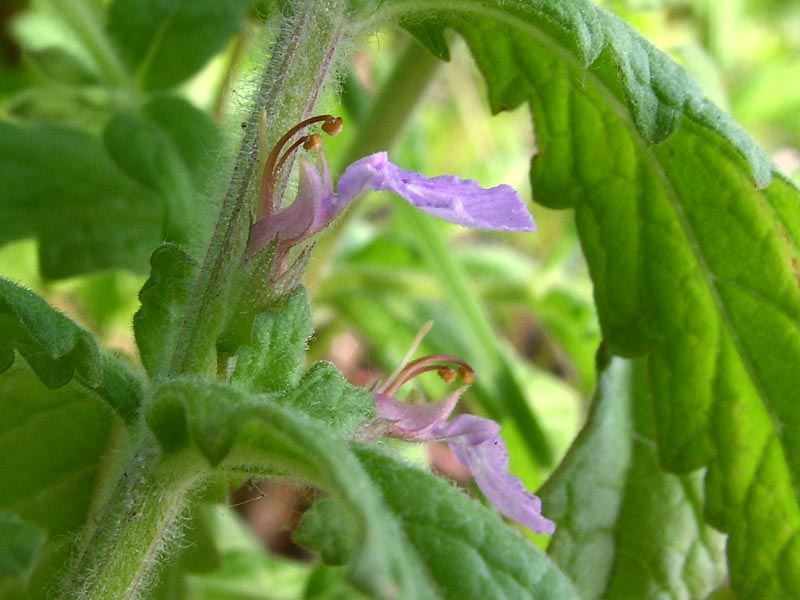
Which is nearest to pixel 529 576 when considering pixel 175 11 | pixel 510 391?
A: pixel 510 391

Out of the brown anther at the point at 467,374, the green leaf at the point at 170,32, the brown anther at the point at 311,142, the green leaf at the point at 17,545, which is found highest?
the green leaf at the point at 170,32

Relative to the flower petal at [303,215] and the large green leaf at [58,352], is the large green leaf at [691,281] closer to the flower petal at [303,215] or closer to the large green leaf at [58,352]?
the flower petal at [303,215]

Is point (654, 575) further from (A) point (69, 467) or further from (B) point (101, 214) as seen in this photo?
(B) point (101, 214)

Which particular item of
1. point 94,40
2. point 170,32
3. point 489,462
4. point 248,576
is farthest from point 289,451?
point 248,576

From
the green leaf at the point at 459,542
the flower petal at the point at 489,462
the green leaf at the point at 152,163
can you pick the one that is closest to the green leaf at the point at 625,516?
the flower petal at the point at 489,462

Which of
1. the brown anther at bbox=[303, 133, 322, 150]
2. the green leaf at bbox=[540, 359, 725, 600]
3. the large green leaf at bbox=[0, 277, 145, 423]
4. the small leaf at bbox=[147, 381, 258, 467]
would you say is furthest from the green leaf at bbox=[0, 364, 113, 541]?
the green leaf at bbox=[540, 359, 725, 600]

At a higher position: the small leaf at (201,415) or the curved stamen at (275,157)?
the curved stamen at (275,157)

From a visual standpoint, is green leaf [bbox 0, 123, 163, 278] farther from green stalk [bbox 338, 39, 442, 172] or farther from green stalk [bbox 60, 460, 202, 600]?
green stalk [bbox 60, 460, 202, 600]
